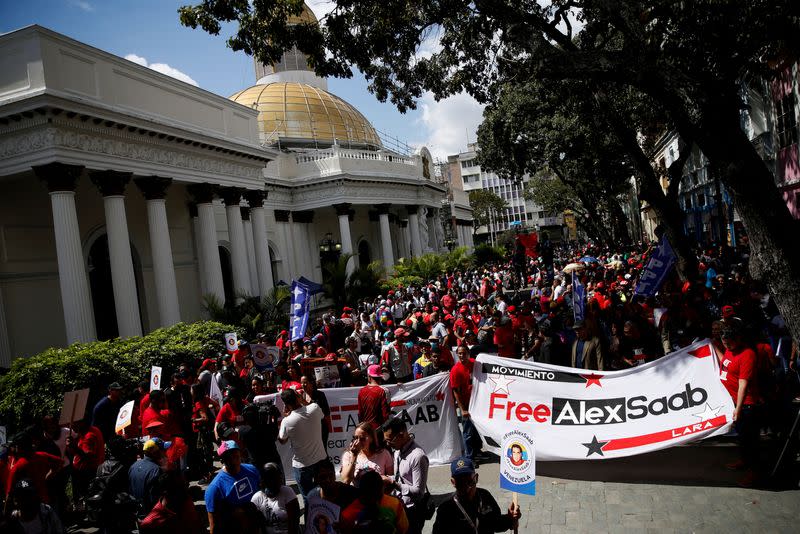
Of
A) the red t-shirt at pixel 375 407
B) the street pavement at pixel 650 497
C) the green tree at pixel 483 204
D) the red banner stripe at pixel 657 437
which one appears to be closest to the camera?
the street pavement at pixel 650 497

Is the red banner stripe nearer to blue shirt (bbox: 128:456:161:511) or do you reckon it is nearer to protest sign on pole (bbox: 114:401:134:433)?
blue shirt (bbox: 128:456:161:511)

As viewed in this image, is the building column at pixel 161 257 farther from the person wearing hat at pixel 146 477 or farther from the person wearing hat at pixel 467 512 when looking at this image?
the person wearing hat at pixel 467 512

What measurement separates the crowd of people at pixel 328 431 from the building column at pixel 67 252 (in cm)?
522

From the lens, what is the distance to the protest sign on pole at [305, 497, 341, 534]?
14.1 ft

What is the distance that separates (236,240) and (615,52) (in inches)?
739

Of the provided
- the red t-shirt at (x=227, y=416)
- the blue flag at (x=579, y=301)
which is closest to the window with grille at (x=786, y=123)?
the blue flag at (x=579, y=301)

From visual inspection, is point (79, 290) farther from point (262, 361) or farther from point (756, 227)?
point (756, 227)

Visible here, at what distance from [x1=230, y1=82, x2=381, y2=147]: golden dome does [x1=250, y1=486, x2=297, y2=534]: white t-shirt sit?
117 feet

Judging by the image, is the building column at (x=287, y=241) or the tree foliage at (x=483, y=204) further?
the tree foliage at (x=483, y=204)

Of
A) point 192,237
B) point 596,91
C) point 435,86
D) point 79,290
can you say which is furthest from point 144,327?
point 596,91

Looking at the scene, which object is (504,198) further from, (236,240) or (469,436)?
(469,436)

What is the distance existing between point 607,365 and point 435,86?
25.6ft

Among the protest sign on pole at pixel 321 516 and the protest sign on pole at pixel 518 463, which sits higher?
the protest sign on pole at pixel 518 463

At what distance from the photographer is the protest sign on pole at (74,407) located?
7.67 meters
